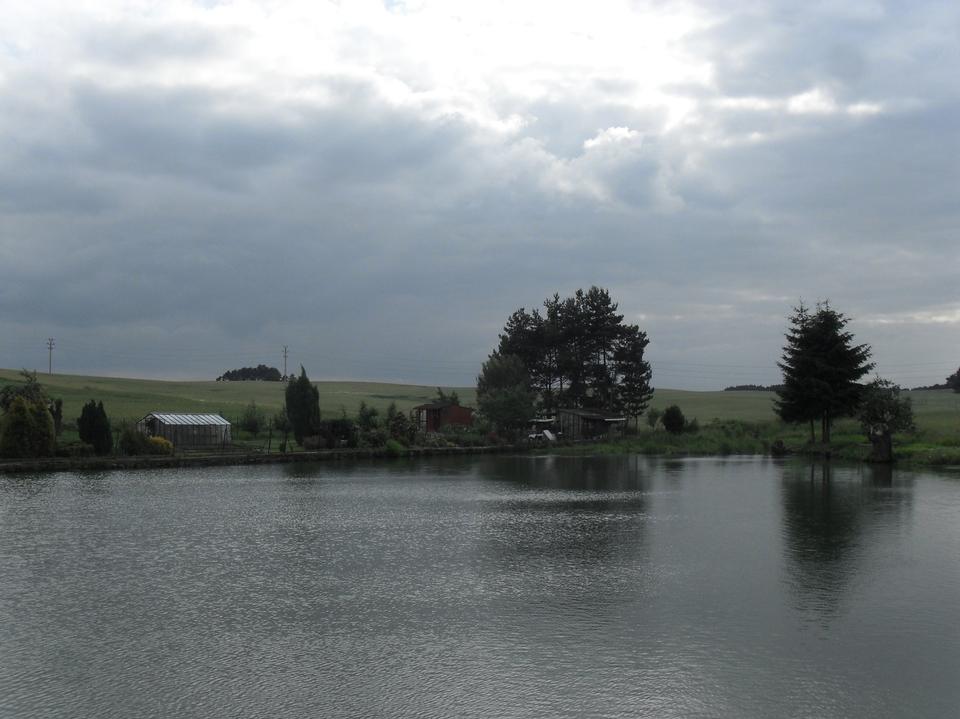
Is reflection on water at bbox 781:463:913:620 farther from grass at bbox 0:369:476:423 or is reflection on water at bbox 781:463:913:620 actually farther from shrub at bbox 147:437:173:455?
grass at bbox 0:369:476:423

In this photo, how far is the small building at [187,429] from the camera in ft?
160

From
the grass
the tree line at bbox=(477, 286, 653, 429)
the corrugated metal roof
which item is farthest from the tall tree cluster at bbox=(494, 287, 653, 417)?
the corrugated metal roof

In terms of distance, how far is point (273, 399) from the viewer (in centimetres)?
10294

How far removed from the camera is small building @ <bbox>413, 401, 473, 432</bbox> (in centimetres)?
7044

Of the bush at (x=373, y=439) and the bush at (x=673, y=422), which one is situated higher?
the bush at (x=673, y=422)

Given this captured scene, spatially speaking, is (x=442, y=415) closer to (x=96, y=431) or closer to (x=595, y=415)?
(x=595, y=415)

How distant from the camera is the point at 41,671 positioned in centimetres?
921

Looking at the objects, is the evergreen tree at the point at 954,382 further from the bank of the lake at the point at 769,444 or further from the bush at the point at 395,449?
the bush at the point at 395,449

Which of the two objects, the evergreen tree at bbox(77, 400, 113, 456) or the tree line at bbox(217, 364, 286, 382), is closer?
the evergreen tree at bbox(77, 400, 113, 456)

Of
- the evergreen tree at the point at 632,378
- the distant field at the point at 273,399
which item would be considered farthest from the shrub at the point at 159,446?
the evergreen tree at the point at 632,378

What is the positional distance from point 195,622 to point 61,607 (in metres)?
2.26

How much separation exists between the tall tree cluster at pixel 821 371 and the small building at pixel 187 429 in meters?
32.6

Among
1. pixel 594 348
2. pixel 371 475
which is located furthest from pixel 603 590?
pixel 594 348

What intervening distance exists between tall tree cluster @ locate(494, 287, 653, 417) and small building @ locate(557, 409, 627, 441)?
5.65 m
